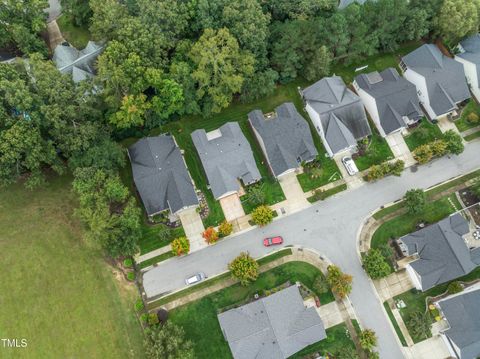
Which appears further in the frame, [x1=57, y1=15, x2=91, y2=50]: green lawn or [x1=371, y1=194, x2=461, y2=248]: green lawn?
[x1=57, y1=15, x2=91, y2=50]: green lawn

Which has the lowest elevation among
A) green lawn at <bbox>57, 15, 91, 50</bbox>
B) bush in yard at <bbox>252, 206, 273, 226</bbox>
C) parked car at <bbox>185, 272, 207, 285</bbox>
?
parked car at <bbox>185, 272, 207, 285</bbox>

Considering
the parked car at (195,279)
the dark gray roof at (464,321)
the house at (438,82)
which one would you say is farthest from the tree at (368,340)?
the house at (438,82)

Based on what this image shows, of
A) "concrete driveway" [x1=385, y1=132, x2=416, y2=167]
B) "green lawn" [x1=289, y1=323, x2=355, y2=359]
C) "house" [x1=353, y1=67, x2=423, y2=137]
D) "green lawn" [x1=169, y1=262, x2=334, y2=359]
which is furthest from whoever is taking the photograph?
"concrete driveway" [x1=385, y1=132, x2=416, y2=167]

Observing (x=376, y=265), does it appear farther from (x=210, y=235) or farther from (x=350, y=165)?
(x=210, y=235)

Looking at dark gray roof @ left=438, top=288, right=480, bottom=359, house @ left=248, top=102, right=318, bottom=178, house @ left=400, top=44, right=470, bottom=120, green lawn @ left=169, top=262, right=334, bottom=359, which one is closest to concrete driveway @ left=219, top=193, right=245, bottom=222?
house @ left=248, top=102, right=318, bottom=178

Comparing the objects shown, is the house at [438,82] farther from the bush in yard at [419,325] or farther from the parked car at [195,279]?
the parked car at [195,279]

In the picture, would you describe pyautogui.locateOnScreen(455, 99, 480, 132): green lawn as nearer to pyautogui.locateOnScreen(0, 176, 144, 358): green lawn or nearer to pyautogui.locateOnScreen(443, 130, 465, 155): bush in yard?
pyautogui.locateOnScreen(443, 130, 465, 155): bush in yard
